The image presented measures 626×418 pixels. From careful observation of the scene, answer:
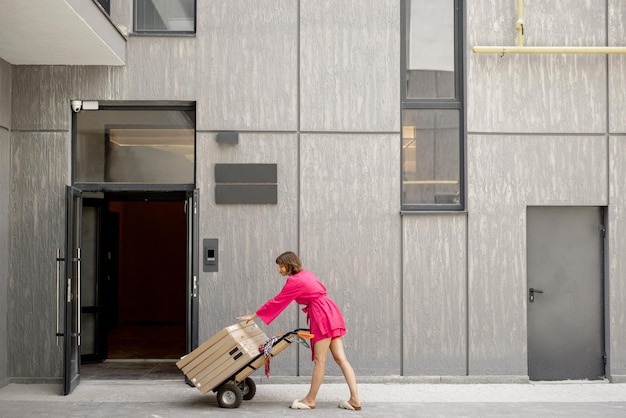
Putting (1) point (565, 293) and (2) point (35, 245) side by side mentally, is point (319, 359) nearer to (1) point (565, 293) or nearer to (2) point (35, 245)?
(1) point (565, 293)

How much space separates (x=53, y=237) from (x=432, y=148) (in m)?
4.92

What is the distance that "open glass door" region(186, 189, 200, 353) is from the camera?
9.58m

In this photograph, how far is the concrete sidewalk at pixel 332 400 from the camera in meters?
8.15

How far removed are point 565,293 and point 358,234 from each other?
277cm

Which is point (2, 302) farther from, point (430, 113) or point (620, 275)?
point (620, 275)

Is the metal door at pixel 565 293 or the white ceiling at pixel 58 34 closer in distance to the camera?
the white ceiling at pixel 58 34

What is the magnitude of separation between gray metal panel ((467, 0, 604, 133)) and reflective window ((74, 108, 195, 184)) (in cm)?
367

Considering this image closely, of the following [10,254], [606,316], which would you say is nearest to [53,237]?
[10,254]

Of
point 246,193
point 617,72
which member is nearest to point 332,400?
point 246,193

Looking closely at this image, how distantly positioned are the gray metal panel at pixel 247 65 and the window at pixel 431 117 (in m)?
1.47

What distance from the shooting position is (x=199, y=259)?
969cm

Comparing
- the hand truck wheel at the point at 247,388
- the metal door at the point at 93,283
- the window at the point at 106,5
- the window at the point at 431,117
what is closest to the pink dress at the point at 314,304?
the hand truck wheel at the point at 247,388

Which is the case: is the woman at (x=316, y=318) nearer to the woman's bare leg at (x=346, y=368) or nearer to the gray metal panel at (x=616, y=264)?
the woman's bare leg at (x=346, y=368)

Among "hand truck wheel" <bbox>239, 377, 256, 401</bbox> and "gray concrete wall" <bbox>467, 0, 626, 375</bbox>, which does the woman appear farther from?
"gray concrete wall" <bbox>467, 0, 626, 375</bbox>
